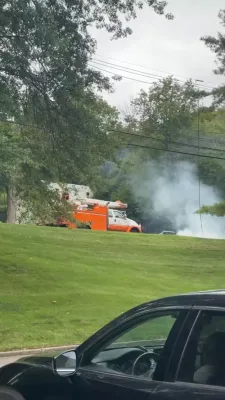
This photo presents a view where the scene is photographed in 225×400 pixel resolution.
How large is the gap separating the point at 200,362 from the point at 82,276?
16.4 meters

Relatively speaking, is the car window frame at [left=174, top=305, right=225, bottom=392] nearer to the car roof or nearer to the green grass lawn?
the car roof

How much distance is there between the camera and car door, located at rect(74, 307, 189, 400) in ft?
12.6

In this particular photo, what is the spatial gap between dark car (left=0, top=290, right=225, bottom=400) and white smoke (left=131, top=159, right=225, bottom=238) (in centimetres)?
4259

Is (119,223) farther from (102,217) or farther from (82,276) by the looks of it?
(82,276)

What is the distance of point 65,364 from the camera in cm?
432

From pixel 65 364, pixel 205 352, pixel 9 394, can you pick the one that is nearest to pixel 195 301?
pixel 205 352

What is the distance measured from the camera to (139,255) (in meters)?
27.7

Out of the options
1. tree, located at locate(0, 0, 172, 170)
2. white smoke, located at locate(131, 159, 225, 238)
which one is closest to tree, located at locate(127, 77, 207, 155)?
white smoke, located at locate(131, 159, 225, 238)

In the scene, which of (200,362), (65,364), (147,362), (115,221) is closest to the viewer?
(200,362)

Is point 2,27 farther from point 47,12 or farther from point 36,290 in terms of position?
point 36,290

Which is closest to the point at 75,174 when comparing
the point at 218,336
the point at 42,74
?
the point at 42,74

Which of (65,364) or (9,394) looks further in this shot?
(9,394)

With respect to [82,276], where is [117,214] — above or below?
above

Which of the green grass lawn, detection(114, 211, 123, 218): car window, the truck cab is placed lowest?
the green grass lawn
